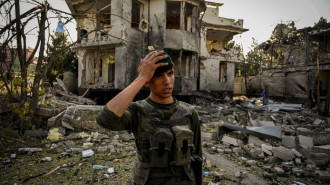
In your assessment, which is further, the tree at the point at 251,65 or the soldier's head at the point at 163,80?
the tree at the point at 251,65

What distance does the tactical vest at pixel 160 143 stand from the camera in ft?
4.11

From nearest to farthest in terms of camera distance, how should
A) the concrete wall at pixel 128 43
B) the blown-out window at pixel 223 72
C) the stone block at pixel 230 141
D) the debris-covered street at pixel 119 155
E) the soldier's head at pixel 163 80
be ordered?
the soldier's head at pixel 163 80
the debris-covered street at pixel 119 155
the stone block at pixel 230 141
the concrete wall at pixel 128 43
the blown-out window at pixel 223 72

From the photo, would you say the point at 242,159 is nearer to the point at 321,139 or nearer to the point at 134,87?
the point at 321,139

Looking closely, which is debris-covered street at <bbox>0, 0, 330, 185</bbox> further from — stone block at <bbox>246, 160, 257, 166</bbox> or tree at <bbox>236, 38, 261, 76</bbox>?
tree at <bbox>236, 38, 261, 76</bbox>

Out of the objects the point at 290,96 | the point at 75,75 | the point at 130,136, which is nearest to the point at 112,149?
the point at 130,136

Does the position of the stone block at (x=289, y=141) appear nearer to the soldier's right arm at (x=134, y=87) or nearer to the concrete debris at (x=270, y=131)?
the concrete debris at (x=270, y=131)

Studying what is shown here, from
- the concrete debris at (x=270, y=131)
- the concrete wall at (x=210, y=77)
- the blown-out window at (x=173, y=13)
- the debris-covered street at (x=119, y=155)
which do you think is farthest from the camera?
the concrete wall at (x=210, y=77)

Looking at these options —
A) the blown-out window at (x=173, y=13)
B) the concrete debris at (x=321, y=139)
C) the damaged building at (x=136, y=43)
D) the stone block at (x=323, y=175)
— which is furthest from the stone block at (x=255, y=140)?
the blown-out window at (x=173, y=13)

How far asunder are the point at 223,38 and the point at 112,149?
17.8m

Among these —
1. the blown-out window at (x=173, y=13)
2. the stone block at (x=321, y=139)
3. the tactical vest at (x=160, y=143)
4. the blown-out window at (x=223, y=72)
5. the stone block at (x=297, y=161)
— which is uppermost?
the blown-out window at (x=173, y=13)

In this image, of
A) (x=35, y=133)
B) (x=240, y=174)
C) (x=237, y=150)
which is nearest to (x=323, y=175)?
(x=240, y=174)

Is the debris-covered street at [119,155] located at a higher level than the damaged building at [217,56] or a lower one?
lower

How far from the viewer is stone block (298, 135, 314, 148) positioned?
4.71m

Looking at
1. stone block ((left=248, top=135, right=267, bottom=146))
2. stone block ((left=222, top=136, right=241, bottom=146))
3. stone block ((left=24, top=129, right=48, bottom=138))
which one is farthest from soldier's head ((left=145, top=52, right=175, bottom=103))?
stone block ((left=24, top=129, right=48, bottom=138))
